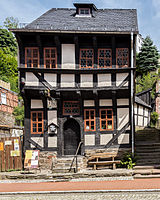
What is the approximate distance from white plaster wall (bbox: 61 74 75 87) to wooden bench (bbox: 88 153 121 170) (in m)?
4.45

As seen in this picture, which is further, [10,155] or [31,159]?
[10,155]

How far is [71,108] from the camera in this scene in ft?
44.8

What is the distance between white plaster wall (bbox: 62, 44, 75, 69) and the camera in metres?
13.3

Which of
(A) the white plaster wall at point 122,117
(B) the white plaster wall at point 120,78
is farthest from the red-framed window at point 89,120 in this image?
(B) the white plaster wall at point 120,78

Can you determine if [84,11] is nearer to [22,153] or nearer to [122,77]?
[122,77]

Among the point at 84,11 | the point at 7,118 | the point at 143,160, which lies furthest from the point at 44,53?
the point at 7,118

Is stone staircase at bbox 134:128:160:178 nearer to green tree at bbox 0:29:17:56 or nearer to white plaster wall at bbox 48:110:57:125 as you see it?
white plaster wall at bbox 48:110:57:125

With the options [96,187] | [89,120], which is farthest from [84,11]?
[96,187]

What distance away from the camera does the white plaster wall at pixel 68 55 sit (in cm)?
1330

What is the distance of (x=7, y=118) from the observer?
1035 inches

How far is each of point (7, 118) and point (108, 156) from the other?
16862mm

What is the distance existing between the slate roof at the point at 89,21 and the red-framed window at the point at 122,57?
1.16 m

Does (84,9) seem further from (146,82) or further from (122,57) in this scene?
(146,82)

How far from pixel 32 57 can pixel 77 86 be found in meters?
3.27
